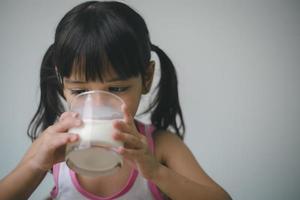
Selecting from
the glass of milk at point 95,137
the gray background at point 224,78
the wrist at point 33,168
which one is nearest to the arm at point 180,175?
the glass of milk at point 95,137

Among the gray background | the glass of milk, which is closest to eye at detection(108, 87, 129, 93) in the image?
the glass of milk

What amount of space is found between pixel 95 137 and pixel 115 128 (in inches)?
1.2

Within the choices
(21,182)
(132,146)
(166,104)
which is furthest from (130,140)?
(166,104)

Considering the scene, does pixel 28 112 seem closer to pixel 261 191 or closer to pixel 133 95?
pixel 133 95

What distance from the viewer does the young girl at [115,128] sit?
62 centimetres

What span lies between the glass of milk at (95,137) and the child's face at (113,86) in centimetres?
9

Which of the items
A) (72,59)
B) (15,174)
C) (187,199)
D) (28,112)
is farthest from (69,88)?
(28,112)

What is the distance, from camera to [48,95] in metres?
0.96

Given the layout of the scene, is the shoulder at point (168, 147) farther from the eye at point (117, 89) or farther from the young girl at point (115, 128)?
the eye at point (117, 89)

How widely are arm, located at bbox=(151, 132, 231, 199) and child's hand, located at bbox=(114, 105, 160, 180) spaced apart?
1.6 inches

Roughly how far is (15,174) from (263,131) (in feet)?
2.35

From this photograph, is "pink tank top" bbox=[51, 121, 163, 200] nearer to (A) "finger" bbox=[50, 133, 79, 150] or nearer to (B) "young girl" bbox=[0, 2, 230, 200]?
(B) "young girl" bbox=[0, 2, 230, 200]

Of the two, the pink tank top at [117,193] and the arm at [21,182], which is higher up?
the arm at [21,182]

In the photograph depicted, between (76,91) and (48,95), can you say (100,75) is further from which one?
(48,95)
